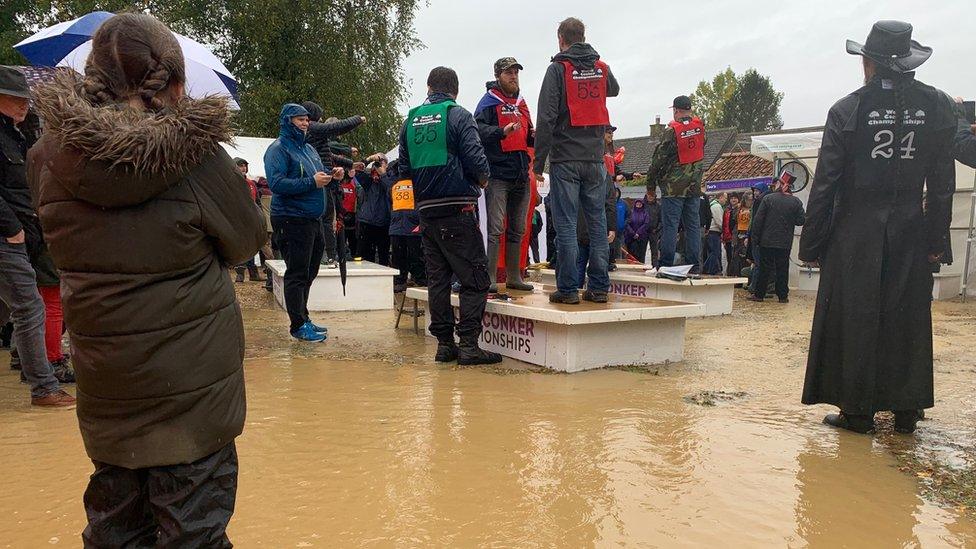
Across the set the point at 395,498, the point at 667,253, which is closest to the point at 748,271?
the point at 667,253

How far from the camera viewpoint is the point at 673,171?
8.62 m

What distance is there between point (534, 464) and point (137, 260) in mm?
2174

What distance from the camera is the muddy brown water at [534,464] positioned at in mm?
2773

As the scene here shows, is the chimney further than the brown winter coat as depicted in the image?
Yes

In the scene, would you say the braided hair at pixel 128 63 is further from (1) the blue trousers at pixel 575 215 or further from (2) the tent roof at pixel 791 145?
(2) the tent roof at pixel 791 145

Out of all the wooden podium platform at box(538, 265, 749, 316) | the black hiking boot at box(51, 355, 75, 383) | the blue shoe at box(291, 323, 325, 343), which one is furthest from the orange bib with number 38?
the black hiking boot at box(51, 355, 75, 383)

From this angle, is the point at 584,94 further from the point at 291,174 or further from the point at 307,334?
the point at 307,334

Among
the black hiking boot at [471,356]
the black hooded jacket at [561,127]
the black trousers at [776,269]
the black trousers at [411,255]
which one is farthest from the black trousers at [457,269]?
the black trousers at [776,269]

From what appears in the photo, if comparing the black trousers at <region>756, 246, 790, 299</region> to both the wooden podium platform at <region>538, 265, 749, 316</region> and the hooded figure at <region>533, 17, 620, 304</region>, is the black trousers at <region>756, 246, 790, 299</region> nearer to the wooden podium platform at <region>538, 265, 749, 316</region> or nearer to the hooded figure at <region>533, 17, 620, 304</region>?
the wooden podium platform at <region>538, 265, 749, 316</region>

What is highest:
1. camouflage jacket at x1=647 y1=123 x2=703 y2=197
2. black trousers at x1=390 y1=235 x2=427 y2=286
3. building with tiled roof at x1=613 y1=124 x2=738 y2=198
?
building with tiled roof at x1=613 y1=124 x2=738 y2=198

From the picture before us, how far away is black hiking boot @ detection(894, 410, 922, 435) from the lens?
4.06 metres

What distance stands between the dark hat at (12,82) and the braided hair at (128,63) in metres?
3.15

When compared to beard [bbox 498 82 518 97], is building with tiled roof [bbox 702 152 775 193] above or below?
above

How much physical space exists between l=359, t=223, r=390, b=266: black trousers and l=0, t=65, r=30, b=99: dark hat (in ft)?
23.8
